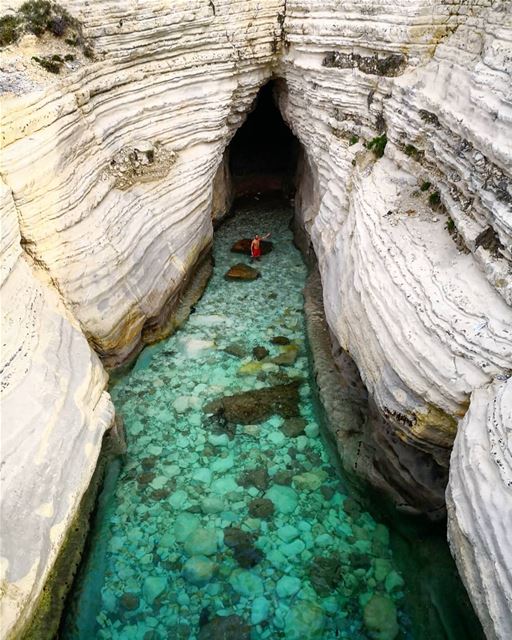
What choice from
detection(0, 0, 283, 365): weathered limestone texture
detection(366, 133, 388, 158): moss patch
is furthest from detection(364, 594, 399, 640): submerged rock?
detection(366, 133, 388, 158): moss patch

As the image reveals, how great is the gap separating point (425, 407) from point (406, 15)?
237 inches

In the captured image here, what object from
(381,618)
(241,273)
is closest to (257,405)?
(381,618)

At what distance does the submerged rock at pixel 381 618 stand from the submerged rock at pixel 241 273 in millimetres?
6983

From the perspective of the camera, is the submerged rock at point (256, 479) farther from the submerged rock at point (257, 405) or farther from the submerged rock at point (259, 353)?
the submerged rock at point (259, 353)

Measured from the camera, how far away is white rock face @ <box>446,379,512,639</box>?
3.63 metres

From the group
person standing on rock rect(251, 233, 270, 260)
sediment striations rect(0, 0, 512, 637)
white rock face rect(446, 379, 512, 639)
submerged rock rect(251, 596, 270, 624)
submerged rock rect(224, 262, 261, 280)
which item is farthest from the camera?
person standing on rock rect(251, 233, 270, 260)

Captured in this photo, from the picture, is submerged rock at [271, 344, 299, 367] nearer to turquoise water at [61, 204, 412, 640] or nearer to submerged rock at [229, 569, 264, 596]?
turquoise water at [61, 204, 412, 640]

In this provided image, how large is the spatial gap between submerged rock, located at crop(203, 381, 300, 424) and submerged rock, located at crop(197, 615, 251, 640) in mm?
2858

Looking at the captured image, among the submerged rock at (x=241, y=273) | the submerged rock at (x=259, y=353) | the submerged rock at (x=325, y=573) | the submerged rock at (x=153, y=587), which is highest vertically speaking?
the submerged rock at (x=241, y=273)

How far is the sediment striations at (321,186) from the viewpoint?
17.7ft

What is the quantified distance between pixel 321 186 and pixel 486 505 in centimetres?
747

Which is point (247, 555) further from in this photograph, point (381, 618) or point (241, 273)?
A: point (241, 273)

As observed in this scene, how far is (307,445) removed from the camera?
7.72 meters

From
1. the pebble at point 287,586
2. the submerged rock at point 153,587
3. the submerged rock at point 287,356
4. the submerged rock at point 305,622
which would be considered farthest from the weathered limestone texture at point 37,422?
the submerged rock at point 287,356
